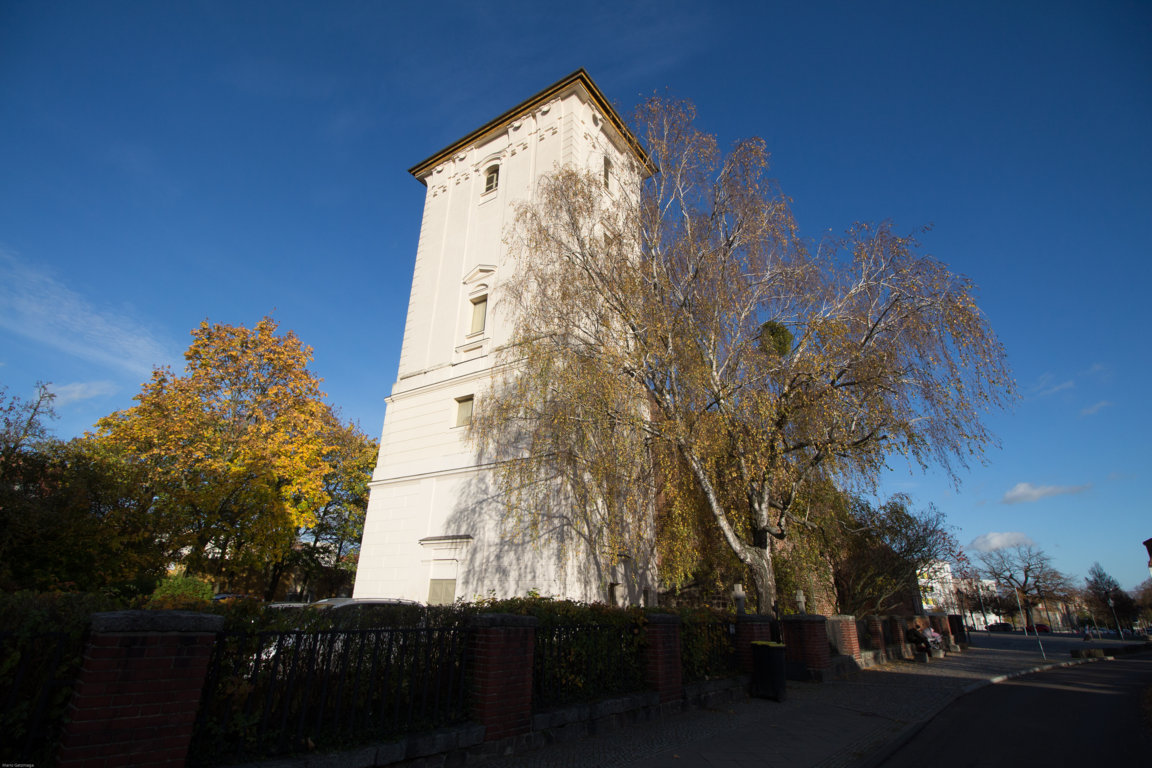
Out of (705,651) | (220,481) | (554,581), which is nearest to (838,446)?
(705,651)

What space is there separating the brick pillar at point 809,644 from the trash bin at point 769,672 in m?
2.92

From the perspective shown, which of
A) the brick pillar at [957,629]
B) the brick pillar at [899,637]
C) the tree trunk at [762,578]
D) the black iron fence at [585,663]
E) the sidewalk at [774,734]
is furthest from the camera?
the brick pillar at [957,629]

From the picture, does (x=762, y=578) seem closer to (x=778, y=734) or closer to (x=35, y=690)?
(x=778, y=734)

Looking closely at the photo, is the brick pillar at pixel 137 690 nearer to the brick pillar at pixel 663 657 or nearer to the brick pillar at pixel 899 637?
the brick pillar at pixel 663 657

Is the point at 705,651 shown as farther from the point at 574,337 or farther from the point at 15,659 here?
the point at 15,659

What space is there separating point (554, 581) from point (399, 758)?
8960 mm

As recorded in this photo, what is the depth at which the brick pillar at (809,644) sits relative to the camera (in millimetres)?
12758

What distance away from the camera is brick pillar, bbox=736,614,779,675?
11.0 metres

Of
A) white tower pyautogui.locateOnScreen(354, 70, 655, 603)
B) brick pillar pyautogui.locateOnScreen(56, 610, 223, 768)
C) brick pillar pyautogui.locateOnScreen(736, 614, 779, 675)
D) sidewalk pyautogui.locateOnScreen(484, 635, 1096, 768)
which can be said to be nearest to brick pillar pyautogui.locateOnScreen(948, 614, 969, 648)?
sidewalk pyautogui.locateOnScreen(484, 635, 1096, 768)

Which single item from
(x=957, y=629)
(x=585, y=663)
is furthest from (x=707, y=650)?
(x=957, y=629)

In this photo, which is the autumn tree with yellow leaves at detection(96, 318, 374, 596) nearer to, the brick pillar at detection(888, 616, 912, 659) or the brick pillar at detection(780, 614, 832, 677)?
the brick pillar at detection(780, 614, 832, 677)

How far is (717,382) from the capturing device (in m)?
12.0

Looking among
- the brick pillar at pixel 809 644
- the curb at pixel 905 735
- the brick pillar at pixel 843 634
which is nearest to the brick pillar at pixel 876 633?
the brick pillar at pixel 843 634

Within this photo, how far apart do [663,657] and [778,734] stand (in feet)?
6.00
